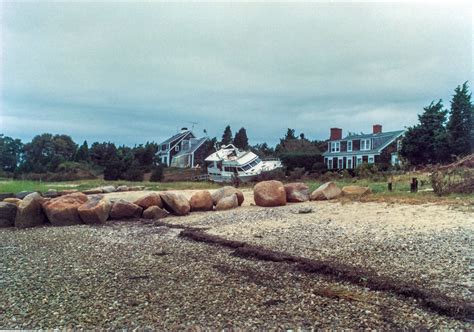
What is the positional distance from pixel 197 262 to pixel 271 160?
28766mm

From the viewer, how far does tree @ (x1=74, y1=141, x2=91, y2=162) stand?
25.0 m

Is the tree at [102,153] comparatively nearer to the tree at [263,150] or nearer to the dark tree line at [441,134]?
the tree at [263,150]

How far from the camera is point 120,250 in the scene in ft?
22.7

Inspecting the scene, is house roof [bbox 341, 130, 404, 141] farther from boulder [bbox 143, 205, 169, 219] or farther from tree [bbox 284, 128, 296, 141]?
boulder [bbox 143, 205, 169, 219]

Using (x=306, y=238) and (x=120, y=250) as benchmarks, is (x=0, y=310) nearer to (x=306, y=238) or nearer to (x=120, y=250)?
(x=120, y=250)

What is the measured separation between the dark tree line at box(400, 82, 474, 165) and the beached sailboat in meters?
10.3

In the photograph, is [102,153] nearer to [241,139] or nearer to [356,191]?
→ [241,139]

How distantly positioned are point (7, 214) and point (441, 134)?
26.3 meters

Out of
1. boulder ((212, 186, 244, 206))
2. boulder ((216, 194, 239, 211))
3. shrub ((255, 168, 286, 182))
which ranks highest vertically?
shrub ((255, 168, 286, 182))

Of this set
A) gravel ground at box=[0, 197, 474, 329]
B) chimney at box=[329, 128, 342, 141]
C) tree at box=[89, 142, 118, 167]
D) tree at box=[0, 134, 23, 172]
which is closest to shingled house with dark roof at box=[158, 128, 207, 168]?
tree at box=[89, 142, 118, 167]

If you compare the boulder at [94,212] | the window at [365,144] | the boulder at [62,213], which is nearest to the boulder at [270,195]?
the boulder at [94,212]

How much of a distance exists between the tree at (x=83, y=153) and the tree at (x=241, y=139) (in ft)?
57.1

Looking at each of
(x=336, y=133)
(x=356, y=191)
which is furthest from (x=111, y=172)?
(x=336, y=133)

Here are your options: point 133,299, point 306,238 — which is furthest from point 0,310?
point 306,238
